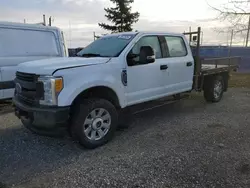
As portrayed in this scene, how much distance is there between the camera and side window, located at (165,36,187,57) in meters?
5.60

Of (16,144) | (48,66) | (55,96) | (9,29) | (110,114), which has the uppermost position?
(9,29)

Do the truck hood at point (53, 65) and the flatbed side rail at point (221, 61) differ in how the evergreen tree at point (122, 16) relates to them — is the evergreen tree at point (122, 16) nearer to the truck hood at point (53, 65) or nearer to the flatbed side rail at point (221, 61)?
the flatbed side rail at point (221, 61)

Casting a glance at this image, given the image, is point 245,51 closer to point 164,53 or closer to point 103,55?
point 164,53

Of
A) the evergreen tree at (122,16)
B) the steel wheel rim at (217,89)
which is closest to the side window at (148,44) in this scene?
the steel wheel rim at (217,89)

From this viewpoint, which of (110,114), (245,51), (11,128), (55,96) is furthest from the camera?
(245,51)

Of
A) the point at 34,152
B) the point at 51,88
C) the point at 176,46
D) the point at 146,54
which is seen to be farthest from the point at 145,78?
the point at 34,152

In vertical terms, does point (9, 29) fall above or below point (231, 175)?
above

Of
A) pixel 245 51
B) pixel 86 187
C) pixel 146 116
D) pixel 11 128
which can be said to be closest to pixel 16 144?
pixel 11 128

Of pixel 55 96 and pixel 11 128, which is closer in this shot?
pixel 55 96

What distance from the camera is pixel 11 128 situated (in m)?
5.32

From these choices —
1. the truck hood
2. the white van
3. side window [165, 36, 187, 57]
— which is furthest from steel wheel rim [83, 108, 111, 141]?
the white van

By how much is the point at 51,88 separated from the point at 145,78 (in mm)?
1913

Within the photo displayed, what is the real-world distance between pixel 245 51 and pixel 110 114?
18.4 m

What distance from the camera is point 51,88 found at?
144 inches
